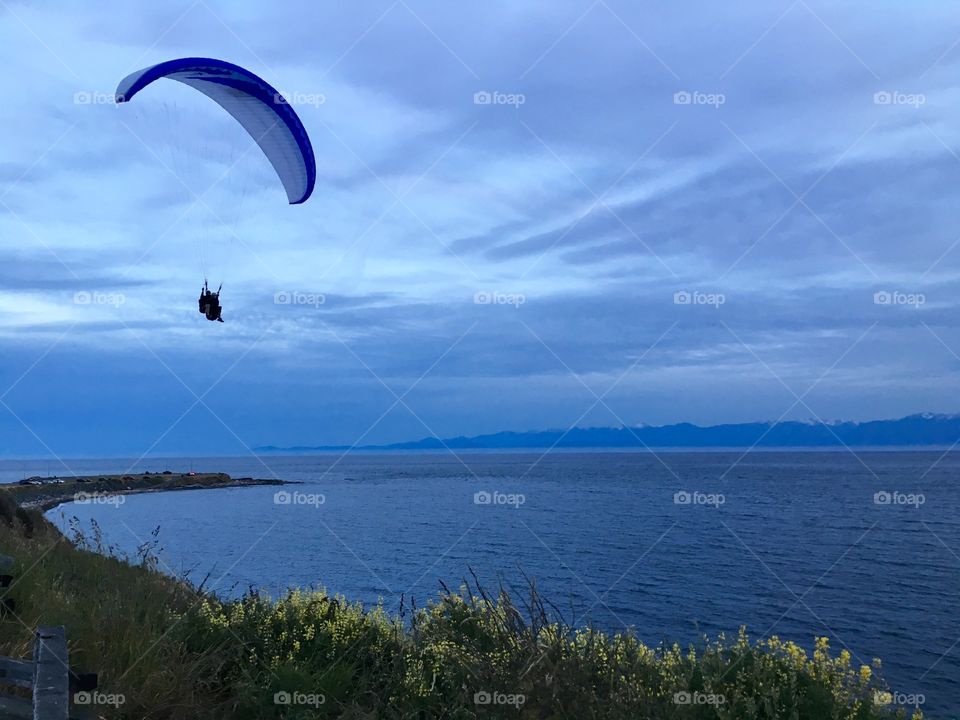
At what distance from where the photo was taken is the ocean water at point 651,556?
29609mm

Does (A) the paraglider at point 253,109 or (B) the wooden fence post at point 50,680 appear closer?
(B) the wooden fence post at point 50,680

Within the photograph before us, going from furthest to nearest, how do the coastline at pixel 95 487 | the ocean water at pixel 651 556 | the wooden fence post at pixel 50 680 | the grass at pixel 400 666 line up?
the coastline at pixel 95 487
the ocean water at pixel 651 556
the grass at pixel 400 666
the wooden fence post at pixel 50 680

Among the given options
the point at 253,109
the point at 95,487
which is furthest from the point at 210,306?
the point at 95,487

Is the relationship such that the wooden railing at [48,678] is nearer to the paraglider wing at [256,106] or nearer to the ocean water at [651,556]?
the ocean water at [651,556]

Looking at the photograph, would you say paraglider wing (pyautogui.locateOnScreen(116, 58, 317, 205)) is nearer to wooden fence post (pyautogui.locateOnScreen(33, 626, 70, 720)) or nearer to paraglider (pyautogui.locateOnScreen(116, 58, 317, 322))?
paraglider (pyautogui.locateOnScreen(116, 58, 317, 322))

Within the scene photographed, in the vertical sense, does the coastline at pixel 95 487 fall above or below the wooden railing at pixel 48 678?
above

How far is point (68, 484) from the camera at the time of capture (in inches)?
4200

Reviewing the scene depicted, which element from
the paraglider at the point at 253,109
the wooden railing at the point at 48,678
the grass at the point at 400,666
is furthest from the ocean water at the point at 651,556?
the paraglider at the point at 253,109

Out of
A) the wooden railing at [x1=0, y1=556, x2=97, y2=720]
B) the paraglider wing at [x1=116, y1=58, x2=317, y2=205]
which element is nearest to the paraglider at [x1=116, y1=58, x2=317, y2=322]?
→ the paraglider wing at [x1=116, y1=58, x2=317, y2=205]

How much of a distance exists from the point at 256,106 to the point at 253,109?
0.25 metres

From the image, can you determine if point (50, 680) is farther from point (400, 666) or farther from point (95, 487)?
point (95, 487)

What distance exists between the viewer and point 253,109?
15875mm

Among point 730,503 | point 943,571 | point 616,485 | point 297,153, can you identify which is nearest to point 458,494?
point 616,485

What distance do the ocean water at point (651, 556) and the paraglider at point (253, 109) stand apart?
8.68 m
